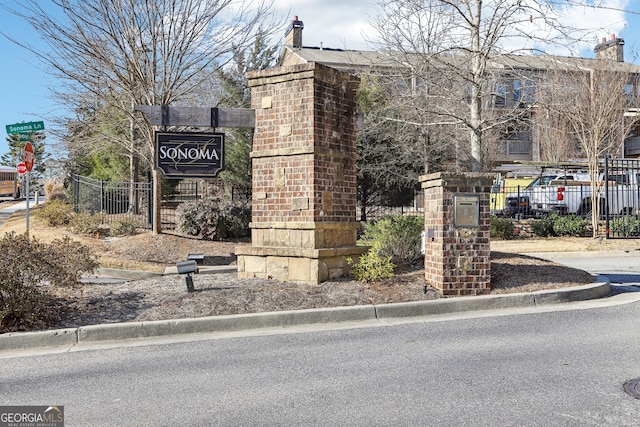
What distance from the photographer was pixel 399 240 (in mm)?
9055

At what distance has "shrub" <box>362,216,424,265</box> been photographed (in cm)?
902

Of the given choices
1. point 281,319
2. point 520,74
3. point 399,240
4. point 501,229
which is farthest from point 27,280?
point 501,229

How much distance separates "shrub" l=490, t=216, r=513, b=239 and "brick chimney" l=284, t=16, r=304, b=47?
21.2 meters

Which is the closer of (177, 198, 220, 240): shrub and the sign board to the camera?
the sign board

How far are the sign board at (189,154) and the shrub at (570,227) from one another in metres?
13.3

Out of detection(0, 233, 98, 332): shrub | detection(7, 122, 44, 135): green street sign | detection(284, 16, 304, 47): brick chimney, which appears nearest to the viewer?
detection(0, 233, 98, 332): shrub

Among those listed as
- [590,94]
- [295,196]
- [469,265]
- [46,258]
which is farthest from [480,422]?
[590,94]

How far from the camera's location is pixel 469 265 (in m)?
7.76

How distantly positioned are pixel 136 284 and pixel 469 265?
15.8 feet

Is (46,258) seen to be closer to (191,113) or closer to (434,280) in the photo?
(191,113)

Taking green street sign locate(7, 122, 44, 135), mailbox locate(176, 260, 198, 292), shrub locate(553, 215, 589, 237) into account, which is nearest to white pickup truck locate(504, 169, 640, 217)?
shrub locate(553, 215, 589, 237)

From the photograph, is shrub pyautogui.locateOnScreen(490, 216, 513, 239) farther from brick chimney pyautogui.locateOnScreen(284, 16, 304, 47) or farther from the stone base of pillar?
brick chimney pyautogui.locateOnScreen(284, 16, 304, 47)

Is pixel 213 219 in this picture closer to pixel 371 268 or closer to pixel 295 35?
pixel 371 268

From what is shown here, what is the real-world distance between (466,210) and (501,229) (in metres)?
10.8
